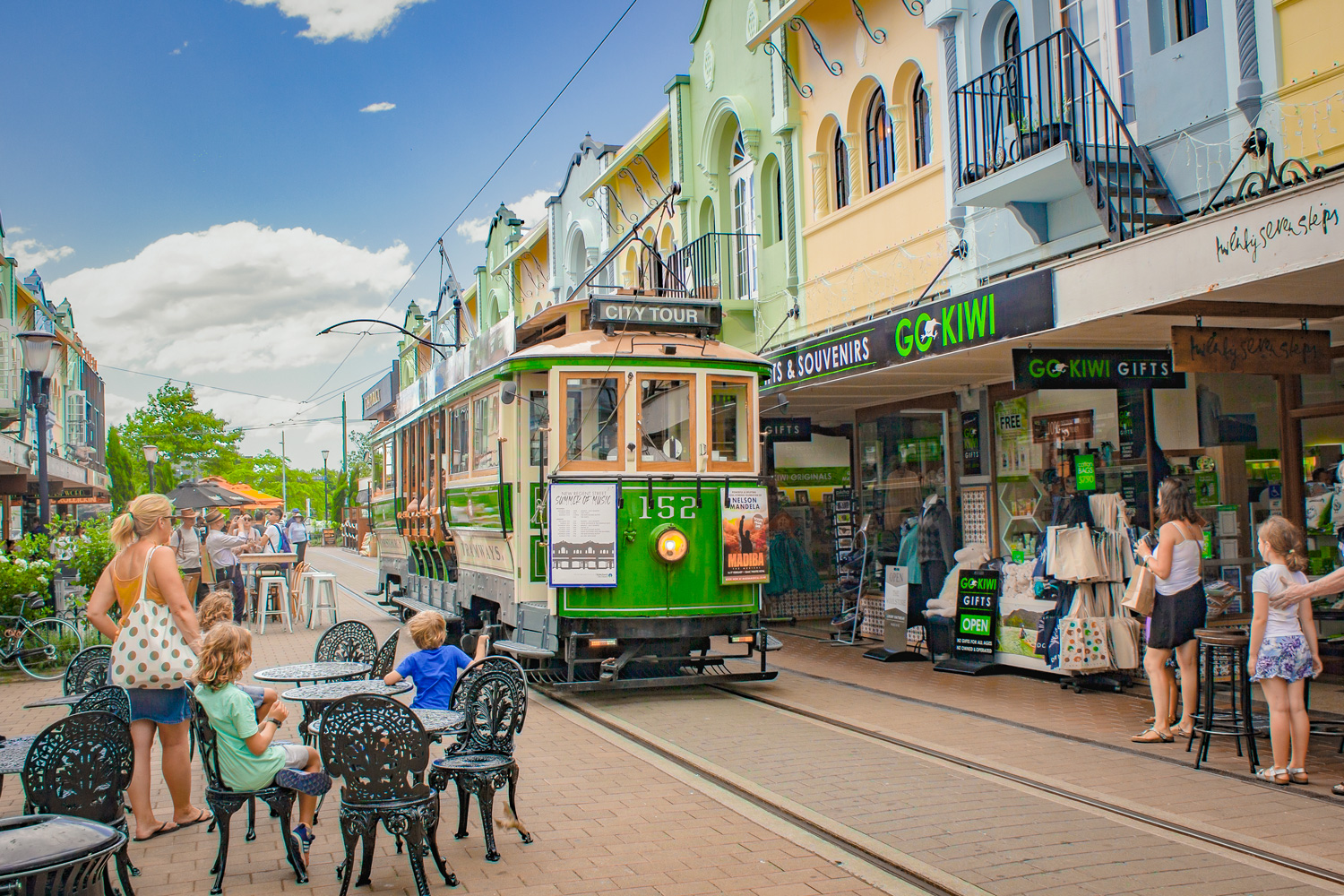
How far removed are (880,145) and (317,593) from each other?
1083cm

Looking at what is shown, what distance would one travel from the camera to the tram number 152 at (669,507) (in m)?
9.72

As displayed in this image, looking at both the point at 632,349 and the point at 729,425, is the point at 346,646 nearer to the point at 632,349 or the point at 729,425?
the point at 632,349

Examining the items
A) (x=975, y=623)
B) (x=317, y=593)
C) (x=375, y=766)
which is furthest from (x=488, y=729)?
(x=317, y=593)

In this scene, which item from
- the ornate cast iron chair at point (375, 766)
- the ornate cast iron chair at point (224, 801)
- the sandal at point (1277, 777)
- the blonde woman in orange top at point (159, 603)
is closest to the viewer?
the ornate cast iron chair at point (375, 766)

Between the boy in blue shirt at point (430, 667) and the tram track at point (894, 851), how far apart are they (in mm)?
1710

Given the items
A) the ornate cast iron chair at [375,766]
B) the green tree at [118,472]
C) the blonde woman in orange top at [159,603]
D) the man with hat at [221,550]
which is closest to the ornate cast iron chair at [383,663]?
the blonde woman in orange top at [159,603]

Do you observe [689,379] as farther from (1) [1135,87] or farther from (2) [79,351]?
(2) [79,351]

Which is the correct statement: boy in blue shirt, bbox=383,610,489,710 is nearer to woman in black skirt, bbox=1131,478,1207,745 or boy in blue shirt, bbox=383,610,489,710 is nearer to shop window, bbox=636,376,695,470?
shop window, bbox=636,376,695,470

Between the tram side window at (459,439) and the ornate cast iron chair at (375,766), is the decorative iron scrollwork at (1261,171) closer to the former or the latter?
the ornate cast iron chair at (375,766)

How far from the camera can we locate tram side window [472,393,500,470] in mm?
10883

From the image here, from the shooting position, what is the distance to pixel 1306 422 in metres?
10.1

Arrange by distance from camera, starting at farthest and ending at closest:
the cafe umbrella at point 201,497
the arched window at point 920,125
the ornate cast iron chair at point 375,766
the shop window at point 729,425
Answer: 1. the cafe umbrella at point 201,497
2. the arched window at point 920,125
3. the shop window at point 729,425
4. the ornate cast iron chair at point 375,766

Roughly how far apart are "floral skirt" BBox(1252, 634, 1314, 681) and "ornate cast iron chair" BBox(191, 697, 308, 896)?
520 centimetres

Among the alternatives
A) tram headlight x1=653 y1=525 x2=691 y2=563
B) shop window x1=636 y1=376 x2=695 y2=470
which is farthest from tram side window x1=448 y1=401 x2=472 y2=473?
tram headlight x1=653 y1=525 x2=691 y2=563
